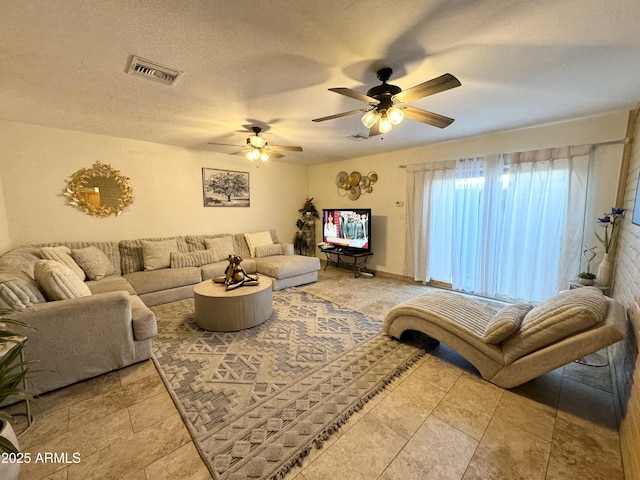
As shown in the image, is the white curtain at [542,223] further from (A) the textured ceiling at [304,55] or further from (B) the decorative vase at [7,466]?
(B) the decorative vase at [7,466]

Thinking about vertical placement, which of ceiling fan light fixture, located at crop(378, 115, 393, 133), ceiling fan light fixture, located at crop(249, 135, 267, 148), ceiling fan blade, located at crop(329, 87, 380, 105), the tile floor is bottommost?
the tile floor

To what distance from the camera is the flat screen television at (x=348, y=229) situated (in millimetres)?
4730

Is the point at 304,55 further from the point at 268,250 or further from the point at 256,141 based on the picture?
the point at 268,250

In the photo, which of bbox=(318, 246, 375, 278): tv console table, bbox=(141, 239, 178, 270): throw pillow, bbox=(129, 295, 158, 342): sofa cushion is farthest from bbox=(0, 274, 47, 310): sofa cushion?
bbox=(318, 246, 375, 278): tv console table

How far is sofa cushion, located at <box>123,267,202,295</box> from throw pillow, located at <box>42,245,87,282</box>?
491 mm

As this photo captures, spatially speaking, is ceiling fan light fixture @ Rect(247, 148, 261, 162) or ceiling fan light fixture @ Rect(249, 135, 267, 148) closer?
ceiling fan light fixture @ Rect(249, 135, 267, 148)

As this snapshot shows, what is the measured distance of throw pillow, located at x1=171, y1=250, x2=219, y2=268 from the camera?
3836 millimetres

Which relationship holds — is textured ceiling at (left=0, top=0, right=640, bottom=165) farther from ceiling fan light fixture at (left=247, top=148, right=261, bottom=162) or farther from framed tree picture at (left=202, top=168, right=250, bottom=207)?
framed tree picture at (left=202, top=168, right=250, bottom=207)

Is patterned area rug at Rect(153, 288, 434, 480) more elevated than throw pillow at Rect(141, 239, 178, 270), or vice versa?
throw pillow at Rect(141, 239, 178, 270)

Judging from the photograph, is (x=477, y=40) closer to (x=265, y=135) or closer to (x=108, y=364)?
(x=265, y=135)

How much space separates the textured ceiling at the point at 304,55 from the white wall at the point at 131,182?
500mm

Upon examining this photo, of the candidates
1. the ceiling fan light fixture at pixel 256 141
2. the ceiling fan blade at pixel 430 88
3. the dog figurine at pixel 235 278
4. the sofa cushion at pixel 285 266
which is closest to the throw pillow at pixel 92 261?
the dog figurine at pixel 235 278

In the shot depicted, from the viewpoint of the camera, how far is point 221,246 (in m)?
4.42

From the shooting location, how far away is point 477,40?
1567mm
